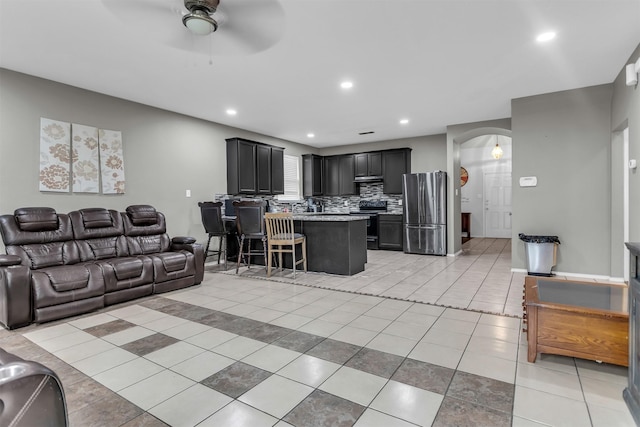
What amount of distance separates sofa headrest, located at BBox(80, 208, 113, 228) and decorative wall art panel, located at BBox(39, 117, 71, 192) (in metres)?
0.42

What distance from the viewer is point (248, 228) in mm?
4949

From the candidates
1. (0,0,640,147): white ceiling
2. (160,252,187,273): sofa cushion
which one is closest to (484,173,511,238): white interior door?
(0,0,640,147): white ceiling

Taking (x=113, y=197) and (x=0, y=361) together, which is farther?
(x=113, y=197)

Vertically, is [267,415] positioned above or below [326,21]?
below

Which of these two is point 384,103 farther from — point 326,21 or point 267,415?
point 267,415

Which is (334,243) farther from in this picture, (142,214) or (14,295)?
(14,295)

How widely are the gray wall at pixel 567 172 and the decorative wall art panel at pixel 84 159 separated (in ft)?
19.4

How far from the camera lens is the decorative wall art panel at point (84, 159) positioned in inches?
162

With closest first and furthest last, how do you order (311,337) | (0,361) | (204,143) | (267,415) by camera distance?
(0,361), (267,415), (311,337), (204,143)

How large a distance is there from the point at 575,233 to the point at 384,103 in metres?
3.26

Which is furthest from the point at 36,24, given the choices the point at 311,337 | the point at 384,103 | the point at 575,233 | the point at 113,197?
the point at 575,233

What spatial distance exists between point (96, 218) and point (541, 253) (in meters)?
5.84

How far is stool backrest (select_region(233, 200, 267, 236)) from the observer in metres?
4.89

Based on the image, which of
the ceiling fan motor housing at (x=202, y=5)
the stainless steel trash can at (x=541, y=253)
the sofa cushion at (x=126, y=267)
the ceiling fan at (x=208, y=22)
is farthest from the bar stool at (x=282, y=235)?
the stainless steel trash can at (x=541, y=253)
